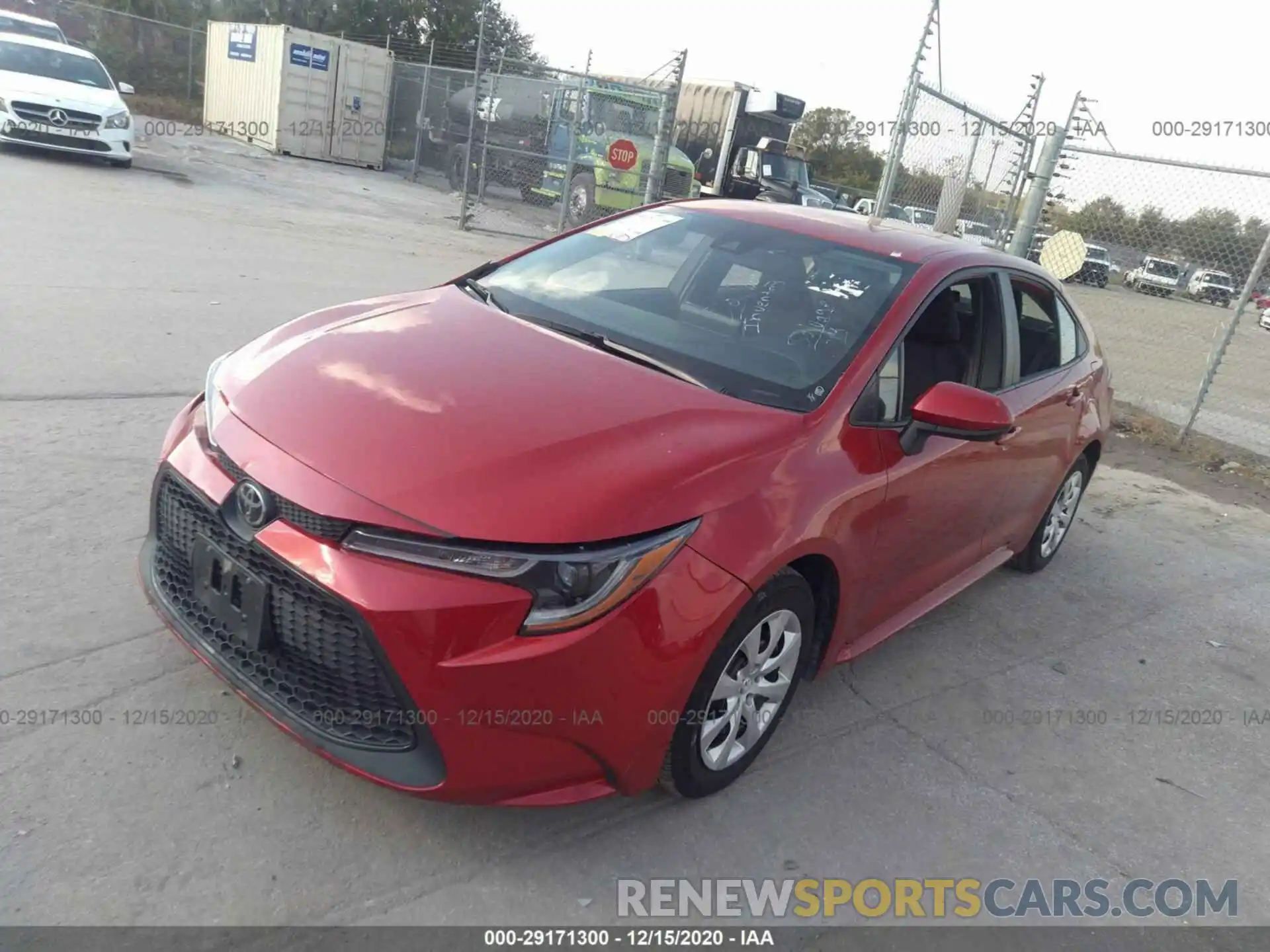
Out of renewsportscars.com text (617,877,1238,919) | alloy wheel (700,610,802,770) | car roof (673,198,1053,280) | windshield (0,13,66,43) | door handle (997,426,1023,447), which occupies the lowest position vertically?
renewsportscars.com text (617,877,1238,919)

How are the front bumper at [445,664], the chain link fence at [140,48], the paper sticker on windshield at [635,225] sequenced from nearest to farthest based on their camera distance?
the front bumper at [445,664] → the paper sticker on windshield at [635,225] → the chain link fence at [140,48]

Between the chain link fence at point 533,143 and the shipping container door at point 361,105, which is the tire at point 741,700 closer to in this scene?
the chain link fence at point 533,143

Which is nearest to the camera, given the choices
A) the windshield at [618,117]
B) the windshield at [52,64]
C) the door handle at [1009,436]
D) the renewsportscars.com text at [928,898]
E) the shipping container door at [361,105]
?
the renewsportscars.com text at [928,898]

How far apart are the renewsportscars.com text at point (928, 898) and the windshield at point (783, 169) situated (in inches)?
798

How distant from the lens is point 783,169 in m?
21.9

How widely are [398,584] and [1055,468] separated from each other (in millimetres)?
3564

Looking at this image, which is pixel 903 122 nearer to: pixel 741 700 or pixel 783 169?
pixel 741 700

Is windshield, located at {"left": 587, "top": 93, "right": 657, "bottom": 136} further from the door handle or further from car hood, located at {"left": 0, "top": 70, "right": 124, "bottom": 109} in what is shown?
the door handle

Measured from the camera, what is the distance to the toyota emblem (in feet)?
7.73

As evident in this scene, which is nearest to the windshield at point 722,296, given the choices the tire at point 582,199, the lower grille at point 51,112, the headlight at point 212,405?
the headlight at point 212,405

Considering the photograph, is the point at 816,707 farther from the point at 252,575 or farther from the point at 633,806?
the point at 252,575

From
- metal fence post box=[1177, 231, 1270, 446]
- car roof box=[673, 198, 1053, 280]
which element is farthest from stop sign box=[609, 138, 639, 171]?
car roof box=[673, 198, 1053, 280]

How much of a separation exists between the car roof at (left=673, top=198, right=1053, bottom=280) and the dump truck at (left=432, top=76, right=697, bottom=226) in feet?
30.1

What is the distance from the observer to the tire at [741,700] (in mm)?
2574
